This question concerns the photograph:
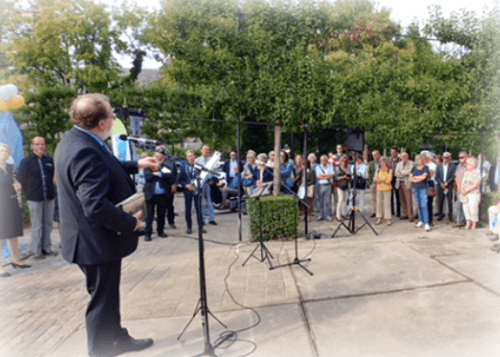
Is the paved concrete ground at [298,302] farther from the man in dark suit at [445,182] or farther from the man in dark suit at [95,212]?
the man in dark suit at [445,182]

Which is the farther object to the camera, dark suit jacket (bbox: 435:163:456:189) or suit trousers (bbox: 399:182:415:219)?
suit trousers (bbox: 399:182:415:219)

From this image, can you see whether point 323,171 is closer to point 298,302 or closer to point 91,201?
point 298,302

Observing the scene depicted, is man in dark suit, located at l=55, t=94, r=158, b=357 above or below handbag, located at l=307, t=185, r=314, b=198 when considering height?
above

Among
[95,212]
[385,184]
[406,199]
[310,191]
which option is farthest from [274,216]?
[95,212]

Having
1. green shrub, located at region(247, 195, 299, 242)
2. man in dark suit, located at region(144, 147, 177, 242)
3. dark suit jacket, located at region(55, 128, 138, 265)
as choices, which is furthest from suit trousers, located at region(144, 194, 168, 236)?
dark suit jacket, located at region(55, 128, 138, 265)

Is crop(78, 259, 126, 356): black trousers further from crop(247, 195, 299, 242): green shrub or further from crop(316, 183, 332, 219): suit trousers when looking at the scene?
crop(316, 183, 332, 219): suit trousers

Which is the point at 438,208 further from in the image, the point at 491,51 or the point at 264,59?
the point at 264,59

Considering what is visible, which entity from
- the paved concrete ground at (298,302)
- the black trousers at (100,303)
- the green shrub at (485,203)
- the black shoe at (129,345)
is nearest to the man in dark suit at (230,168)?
the paved concrete ground at (298,302)

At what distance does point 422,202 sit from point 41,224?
27.3 feet

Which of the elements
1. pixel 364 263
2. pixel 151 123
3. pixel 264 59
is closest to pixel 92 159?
pixel 364 263

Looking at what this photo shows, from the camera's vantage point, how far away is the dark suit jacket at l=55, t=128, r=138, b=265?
9.84ft

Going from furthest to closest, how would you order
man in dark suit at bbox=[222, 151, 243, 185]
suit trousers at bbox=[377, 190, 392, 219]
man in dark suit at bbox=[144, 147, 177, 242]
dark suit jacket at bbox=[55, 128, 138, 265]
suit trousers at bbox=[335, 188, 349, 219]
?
1. man in dark suit at bbox=[222, 151, 243, 185]
2. suit trousers at bbox=[335, 188, 349, 219]
3. suit trousers at bbox=[377, 190, 392, 219]
4. man in dark suit at bbox=[144, 147, 177, 242]
5. dark suit jacket at bbox=[55, 128, 138, 265]

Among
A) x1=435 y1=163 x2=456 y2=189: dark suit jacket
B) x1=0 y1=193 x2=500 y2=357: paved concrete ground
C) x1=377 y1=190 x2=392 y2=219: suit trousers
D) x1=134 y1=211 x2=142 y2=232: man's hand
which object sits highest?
x1=134 y1=211 x2=142 y2=232: man's hand

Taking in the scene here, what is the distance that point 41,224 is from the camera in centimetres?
754
